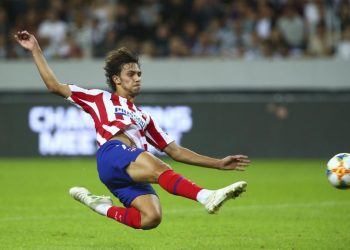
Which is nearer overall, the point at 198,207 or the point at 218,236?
the point at 218,236

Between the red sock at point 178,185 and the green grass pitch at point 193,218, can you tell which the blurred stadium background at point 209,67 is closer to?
the green grass pitch at point 193,218

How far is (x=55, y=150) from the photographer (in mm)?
17641

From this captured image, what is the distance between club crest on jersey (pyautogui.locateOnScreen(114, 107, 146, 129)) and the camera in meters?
6.98

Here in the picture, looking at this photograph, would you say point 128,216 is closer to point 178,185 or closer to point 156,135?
point 178,185

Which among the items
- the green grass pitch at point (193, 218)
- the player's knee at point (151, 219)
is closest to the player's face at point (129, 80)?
the player's knee at point (151, 219)

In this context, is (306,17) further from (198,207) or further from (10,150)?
(198,207)

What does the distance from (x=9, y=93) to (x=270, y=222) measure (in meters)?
10.9

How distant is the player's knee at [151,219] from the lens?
6570 mm

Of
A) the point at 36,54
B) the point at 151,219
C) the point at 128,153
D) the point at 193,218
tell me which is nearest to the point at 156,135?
the point at 128,153

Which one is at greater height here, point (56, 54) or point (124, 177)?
point (56, 54)

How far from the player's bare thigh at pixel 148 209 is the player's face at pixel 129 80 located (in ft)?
3.29

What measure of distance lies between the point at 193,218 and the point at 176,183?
331 cm

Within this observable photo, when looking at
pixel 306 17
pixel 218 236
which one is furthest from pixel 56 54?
pixel 218 236

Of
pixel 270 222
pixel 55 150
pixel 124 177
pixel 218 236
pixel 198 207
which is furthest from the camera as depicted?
pixel 55 150
